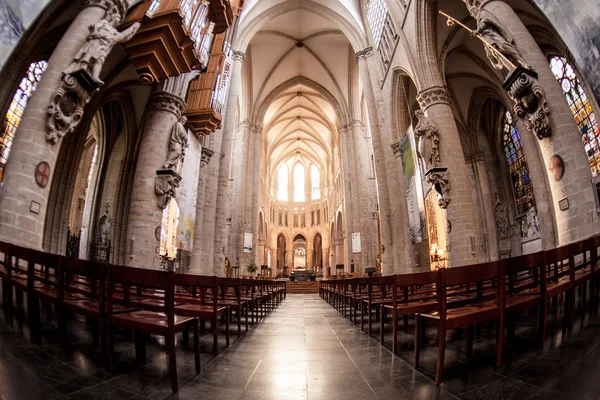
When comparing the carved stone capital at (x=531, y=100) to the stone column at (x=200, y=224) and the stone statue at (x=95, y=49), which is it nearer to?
the stone statue at (x=95, y=49)

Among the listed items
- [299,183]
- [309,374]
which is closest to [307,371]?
[309,374]

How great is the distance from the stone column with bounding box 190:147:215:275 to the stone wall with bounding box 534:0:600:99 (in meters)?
11.4

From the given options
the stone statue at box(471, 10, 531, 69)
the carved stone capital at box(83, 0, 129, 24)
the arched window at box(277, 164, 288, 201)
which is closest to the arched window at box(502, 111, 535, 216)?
the stone statue at box(471, 10, 531, 69)

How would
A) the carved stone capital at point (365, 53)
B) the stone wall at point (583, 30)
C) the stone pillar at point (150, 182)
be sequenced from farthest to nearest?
the carved stone capital at point (365, 53) → the stone pillar at point (150, 182) → the stone wall at point (583, 30)

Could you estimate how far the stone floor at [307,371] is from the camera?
1.91 meters

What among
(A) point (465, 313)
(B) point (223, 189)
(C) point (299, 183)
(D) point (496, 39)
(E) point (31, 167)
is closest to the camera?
(A) point (465, 313)

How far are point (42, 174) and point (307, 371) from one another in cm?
517

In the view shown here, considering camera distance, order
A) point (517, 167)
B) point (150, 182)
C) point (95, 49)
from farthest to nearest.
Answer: point (517, 167), point (150, 182), point (95, 49)

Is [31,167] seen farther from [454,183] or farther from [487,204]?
[487,204]

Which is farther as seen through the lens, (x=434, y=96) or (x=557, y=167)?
(x=434, y=96)

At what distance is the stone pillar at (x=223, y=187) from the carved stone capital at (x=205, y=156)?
970 mm

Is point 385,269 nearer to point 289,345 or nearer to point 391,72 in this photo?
point 391,72

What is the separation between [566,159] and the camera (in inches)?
207

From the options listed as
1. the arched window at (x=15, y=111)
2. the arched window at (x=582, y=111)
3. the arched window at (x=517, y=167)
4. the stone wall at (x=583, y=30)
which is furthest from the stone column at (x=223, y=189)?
the arched window at (x=517, y=167)
